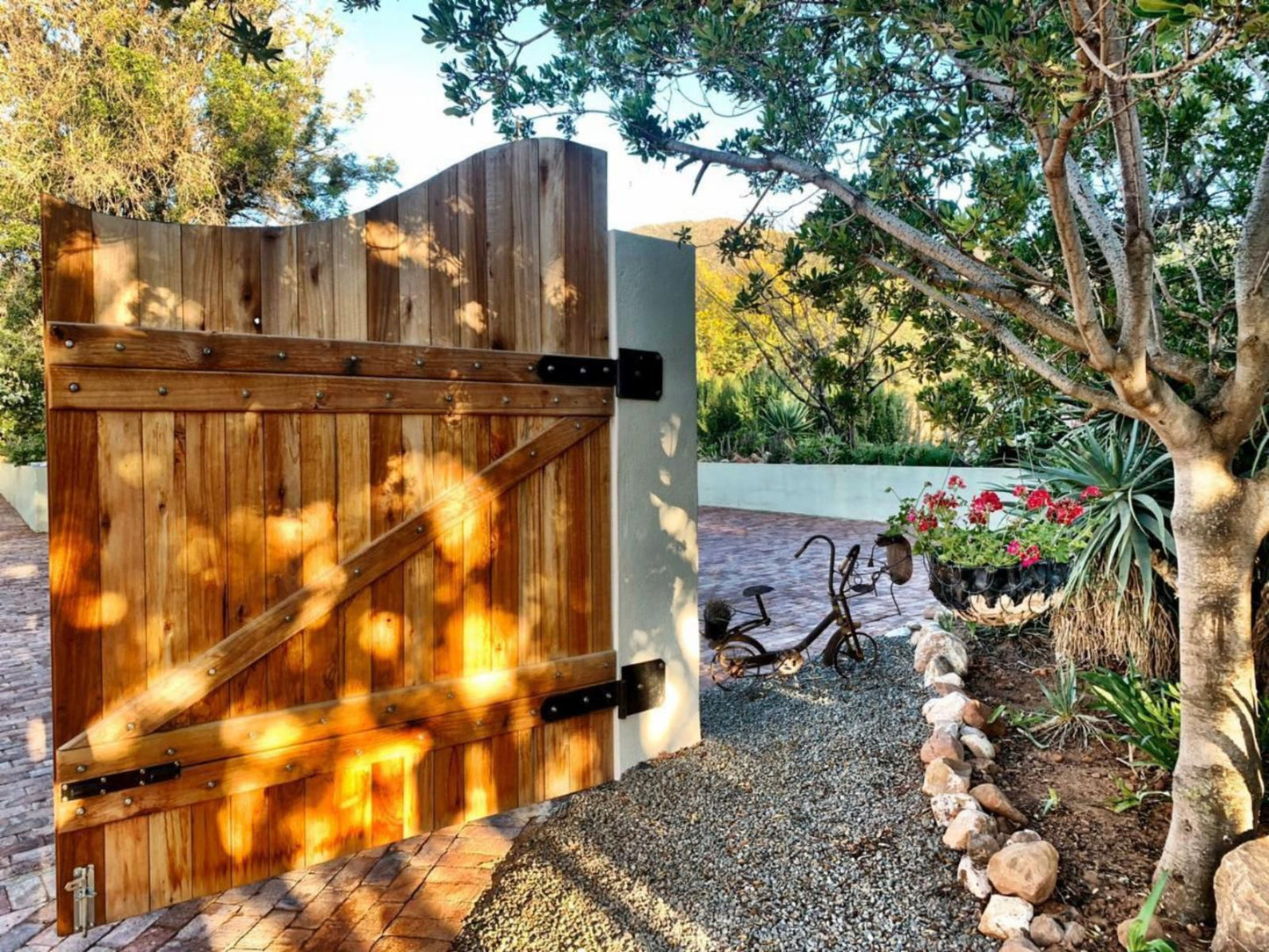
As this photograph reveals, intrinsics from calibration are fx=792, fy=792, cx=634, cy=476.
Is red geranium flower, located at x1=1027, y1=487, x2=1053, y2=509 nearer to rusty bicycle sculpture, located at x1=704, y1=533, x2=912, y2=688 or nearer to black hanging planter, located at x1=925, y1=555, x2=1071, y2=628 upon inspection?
A: black hanging planter, located at x1=925, y1=555, x2=1071, y2=628

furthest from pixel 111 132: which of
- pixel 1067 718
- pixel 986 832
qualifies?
pixel 986 832

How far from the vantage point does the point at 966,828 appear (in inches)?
97.7

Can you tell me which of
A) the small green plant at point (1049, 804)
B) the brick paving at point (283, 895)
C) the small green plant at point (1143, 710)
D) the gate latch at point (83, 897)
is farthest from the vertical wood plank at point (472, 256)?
the small green plant at point (1143, 710)

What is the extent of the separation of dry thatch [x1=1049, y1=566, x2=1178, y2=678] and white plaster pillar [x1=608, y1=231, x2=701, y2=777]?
179 cm

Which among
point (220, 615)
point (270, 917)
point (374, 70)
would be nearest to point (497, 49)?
point (220, 615)

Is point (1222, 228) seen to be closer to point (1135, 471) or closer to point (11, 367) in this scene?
point (1135, 471)

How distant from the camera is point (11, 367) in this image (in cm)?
1210

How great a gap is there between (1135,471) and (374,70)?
1896 centimetres

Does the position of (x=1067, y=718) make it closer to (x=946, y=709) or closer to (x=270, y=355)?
(x=946, y=709)

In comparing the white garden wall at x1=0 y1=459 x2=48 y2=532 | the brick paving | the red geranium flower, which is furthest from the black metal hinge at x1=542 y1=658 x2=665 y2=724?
the white garden wall at x1=0 y1=459 x2=48 y2=532

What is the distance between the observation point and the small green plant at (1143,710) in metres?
2.78

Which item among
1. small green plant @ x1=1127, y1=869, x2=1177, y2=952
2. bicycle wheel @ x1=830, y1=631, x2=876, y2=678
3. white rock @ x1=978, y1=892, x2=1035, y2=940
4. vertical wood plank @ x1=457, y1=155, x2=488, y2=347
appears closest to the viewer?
small green plant @ x1=1127, y1=869, x2=1177, y2=952

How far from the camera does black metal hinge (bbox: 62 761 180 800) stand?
2.25m

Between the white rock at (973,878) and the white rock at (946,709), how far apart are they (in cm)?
99
